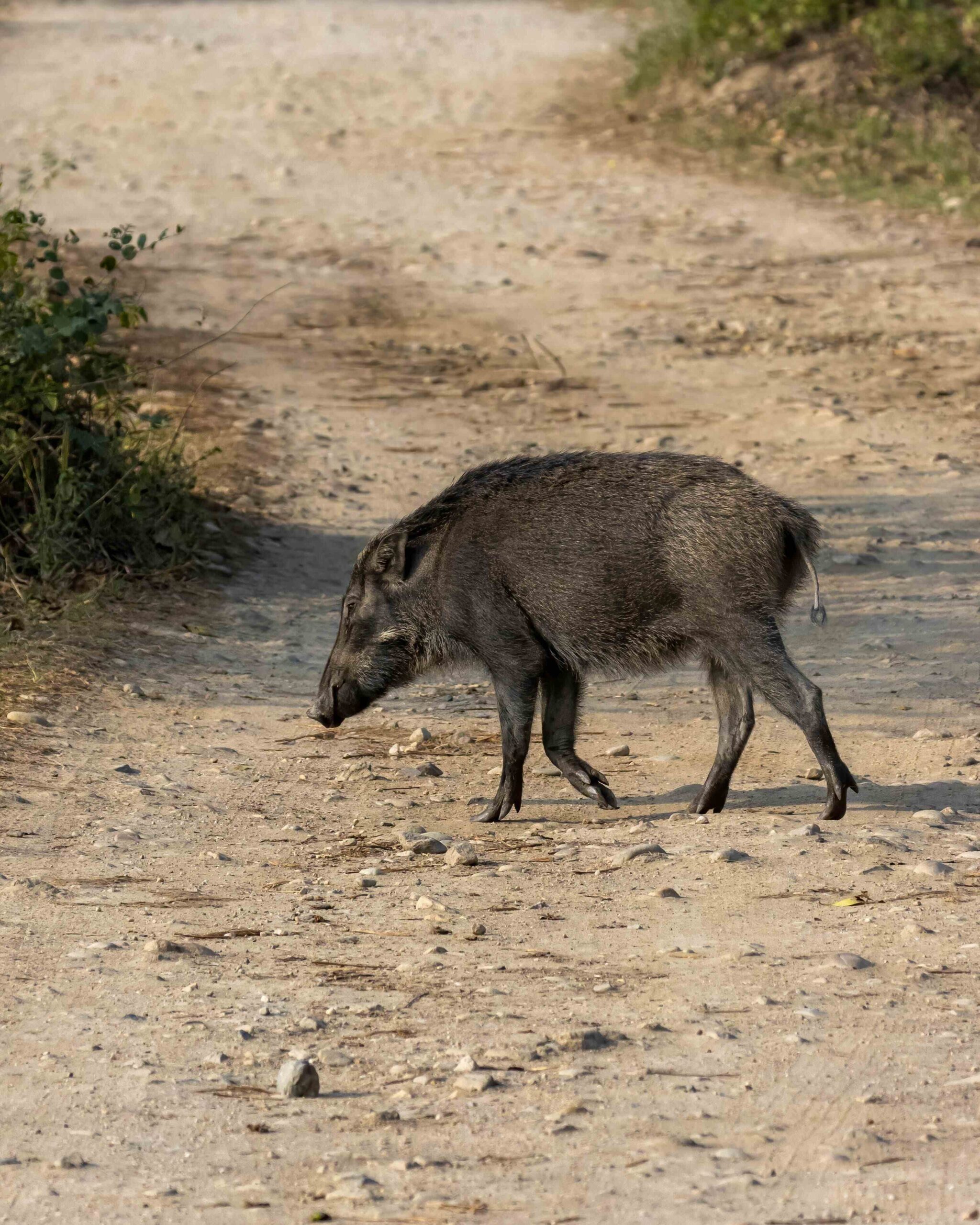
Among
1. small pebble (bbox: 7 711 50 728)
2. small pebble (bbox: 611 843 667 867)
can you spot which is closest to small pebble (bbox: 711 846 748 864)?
small pebble (bbox: 611 843 667 867)

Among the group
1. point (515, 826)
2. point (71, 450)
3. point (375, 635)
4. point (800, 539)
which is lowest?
point (515, 826)

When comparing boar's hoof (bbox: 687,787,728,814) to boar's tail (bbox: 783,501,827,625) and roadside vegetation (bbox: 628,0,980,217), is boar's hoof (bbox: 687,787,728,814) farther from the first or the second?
roadside vegetation (bbox: 628,0,980,217)

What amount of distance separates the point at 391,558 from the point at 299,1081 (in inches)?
101

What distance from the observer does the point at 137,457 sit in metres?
8.02

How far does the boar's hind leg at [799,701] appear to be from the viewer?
5.46 metres

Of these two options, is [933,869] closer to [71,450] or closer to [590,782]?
[590,782]

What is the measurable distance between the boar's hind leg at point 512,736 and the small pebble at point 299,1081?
1.99 m

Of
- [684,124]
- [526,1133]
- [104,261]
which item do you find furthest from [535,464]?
[684,124]

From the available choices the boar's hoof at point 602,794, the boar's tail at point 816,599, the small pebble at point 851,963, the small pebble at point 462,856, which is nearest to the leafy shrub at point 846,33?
the boar's tail at point 816,599

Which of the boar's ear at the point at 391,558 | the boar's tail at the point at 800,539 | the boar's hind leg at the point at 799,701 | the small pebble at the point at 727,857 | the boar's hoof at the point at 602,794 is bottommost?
the boar's hoof at the point at 602,794

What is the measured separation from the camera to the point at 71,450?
7.70 metres

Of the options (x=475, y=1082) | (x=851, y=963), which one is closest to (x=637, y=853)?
(x=851, y=963)

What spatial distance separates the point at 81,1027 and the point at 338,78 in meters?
17.0

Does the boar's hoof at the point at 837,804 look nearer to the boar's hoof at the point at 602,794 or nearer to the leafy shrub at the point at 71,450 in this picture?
the boar's hoof at the point at 602,794
